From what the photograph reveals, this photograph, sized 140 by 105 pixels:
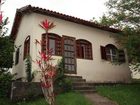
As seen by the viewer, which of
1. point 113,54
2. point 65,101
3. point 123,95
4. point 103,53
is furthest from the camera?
point 113,54

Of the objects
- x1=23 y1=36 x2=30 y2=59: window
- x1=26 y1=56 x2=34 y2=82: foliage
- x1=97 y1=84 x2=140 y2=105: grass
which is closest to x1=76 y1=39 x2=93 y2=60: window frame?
x1=97 y1=84 x2=140 y2=105: grass

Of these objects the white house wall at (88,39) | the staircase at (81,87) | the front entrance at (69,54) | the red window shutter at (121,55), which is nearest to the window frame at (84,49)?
the white house wall at (88,39)

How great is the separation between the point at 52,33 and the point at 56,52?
1.31 metres

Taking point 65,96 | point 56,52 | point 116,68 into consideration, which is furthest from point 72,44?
point 65,96

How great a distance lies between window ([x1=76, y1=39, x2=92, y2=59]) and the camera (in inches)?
703

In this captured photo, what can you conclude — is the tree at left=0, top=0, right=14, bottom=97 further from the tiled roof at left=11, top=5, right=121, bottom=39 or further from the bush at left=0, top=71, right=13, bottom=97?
A: the tiled roof at left=11, top=5, right=121, bottom=39

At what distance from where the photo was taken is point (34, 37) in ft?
52.9

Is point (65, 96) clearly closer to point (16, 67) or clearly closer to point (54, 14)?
point (54, 14)

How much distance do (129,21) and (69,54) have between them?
4648 mm

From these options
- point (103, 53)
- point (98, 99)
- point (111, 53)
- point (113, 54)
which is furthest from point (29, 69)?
point (113, 54)

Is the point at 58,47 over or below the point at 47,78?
over

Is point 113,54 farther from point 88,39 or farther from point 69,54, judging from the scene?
point 69,54

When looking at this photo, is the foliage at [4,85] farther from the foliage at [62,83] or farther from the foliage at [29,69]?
the foliage at [62,83]

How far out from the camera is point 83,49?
1812 centimetres
